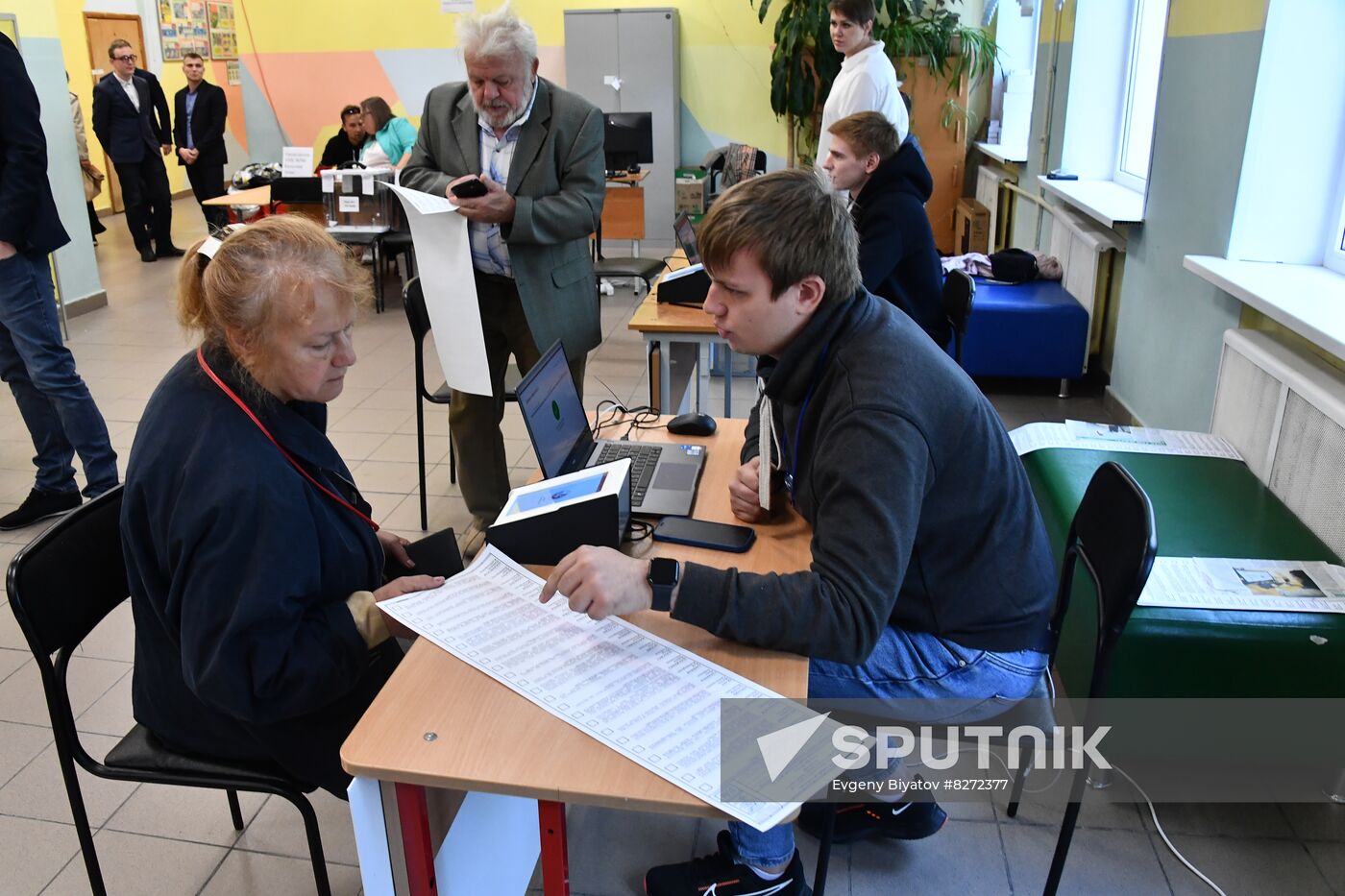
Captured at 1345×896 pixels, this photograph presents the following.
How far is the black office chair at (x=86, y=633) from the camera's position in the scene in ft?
4.73

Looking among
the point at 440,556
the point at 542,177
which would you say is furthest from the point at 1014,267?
the point at 440,556

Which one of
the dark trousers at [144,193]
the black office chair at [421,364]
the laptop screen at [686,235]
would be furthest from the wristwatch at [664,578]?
the dark trousers at [144,193]

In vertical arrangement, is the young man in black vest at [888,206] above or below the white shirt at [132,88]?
below

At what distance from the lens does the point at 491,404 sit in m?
3.02

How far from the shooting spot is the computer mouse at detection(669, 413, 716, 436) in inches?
85.8

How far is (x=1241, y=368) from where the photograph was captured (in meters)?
2.82

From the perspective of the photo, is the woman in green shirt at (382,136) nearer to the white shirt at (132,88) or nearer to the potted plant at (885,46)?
the white shirt at (132,88)

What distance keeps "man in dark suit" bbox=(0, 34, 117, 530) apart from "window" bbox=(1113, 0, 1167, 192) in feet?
14.7

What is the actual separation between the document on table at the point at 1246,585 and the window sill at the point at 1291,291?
0.51 metres

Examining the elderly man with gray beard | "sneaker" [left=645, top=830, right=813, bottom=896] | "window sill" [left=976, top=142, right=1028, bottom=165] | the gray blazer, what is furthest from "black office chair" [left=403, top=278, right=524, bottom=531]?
"window sill" [left=976, top=142, right=1028, bottom=165]

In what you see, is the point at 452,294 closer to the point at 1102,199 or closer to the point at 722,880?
the point at 722,880

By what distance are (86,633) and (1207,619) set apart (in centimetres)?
202

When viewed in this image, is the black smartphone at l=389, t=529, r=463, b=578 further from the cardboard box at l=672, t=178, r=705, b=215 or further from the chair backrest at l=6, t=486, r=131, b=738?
the cardboard box at l=672, t=178, r=705, b=215

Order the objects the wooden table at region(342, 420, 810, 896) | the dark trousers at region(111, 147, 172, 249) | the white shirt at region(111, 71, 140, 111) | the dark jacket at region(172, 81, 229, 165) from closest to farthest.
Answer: the wooden table at region(342, 420, 810, 896)
the dark trousers at region(111, 147, 172, 249)
the white shirt at region(111, 71, 140, 111)
the dark jacket at region(172, 81, 229, 165)
